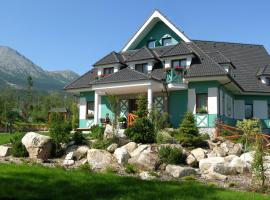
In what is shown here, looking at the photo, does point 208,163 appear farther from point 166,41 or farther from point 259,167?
point 166,41

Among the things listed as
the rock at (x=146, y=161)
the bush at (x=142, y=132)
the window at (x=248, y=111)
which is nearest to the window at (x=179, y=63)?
the bush at (x=142, y=132)

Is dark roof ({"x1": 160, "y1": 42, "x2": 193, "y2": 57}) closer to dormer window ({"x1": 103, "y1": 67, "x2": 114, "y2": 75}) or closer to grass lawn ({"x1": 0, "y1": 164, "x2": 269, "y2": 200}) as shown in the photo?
dormer window ({"x1": 103, "y1": 67, "x2": 114, "y2": 75})

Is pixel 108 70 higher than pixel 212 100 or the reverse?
higher

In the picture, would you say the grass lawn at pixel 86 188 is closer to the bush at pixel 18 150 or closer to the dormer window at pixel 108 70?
the bush at pixel 18 150

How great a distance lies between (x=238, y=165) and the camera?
17656 mm

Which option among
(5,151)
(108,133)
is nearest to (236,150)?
(108,133)

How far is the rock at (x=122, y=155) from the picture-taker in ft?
60.5

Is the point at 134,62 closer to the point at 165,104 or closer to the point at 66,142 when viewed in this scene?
the point at 165,104

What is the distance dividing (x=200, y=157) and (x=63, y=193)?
37.7 ft

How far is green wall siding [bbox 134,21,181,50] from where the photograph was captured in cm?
3186

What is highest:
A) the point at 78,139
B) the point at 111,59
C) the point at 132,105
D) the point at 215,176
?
the point at 111,59

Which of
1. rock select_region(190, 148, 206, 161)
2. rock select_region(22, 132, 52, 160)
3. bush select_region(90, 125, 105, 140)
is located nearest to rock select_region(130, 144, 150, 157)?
rock select_region(190, 148, 206, 161)

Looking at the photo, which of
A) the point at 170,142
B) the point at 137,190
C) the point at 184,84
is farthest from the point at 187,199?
the point at 184,84

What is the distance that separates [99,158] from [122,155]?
1.10 metres
